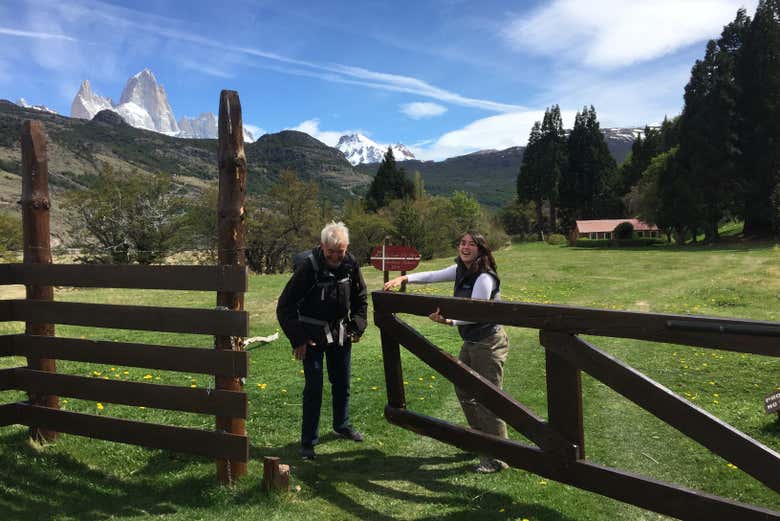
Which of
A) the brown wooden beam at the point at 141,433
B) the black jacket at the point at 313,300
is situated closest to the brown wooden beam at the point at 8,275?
the brown wooden beam at the point at 141,433

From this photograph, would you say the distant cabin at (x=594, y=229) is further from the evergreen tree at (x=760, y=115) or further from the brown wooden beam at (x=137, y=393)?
the brown wooden beam at (x=137, y=393)

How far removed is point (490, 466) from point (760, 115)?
181ft

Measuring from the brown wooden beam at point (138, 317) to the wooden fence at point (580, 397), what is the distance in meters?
1.59

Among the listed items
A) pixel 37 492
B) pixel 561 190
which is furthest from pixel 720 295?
pixel 561 190

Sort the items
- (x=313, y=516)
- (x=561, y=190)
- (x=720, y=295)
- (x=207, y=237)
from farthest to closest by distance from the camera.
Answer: (x=561, y=190) < (x=207, y=237) < (x=720, y=295) < (x=313, y=516)

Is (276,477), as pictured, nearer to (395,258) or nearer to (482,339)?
(482,339)

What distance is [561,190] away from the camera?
85.9 metres

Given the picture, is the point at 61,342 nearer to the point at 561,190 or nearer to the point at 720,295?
the point at 720,295

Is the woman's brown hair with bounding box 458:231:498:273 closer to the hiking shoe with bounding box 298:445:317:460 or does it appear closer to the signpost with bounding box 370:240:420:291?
the hiking shoe with bounding box 298:445:317:460

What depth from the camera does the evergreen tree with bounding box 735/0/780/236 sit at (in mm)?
46469

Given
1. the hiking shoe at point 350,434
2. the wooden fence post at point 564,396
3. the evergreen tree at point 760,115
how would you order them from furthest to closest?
the evergreen tree at point 760,115 < the hiking shoe at point 350,434 < the wooden fence post at point 564,396

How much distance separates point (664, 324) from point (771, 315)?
1527 centimetres

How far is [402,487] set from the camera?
497cm

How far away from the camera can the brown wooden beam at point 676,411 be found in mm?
3203
